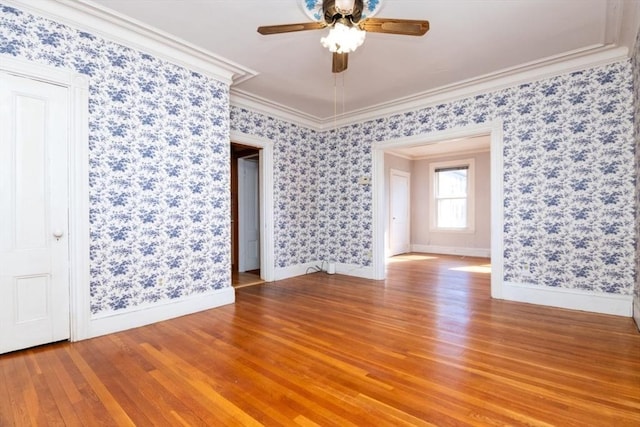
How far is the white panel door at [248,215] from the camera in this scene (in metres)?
5.96

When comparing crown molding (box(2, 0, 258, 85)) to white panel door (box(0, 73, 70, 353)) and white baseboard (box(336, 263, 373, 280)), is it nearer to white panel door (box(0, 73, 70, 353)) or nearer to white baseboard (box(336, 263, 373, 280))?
white panel door (box(0, 73, 70, 353))

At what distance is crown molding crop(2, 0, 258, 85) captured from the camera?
8.42ft

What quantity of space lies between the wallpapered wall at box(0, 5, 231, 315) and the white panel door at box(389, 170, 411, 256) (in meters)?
5.16

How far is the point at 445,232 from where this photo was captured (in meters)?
8.38

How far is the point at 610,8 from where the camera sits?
267 cm

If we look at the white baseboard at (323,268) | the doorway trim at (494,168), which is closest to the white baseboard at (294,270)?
the white baseboard at (323,268)

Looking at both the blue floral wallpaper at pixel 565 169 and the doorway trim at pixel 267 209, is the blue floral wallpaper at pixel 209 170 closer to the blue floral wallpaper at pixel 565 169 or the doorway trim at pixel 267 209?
the blue floral wallpaper at pixel 565 169

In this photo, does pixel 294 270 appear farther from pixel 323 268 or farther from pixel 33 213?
pixel 33 213

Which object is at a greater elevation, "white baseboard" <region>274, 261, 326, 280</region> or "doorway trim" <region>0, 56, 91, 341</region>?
"doorway trim" <region>0, 56, 91, 341</region>

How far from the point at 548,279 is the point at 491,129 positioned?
77.8 inches

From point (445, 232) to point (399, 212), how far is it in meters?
1.36

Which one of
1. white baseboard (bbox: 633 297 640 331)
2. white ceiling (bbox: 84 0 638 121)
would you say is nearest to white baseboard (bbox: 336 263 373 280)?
white ceiling (bbox: 84 0 638 121)

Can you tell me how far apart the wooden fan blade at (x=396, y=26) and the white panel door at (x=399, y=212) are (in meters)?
5.94

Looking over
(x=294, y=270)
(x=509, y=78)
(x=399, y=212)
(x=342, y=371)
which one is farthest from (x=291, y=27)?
(x=399, y=212)
